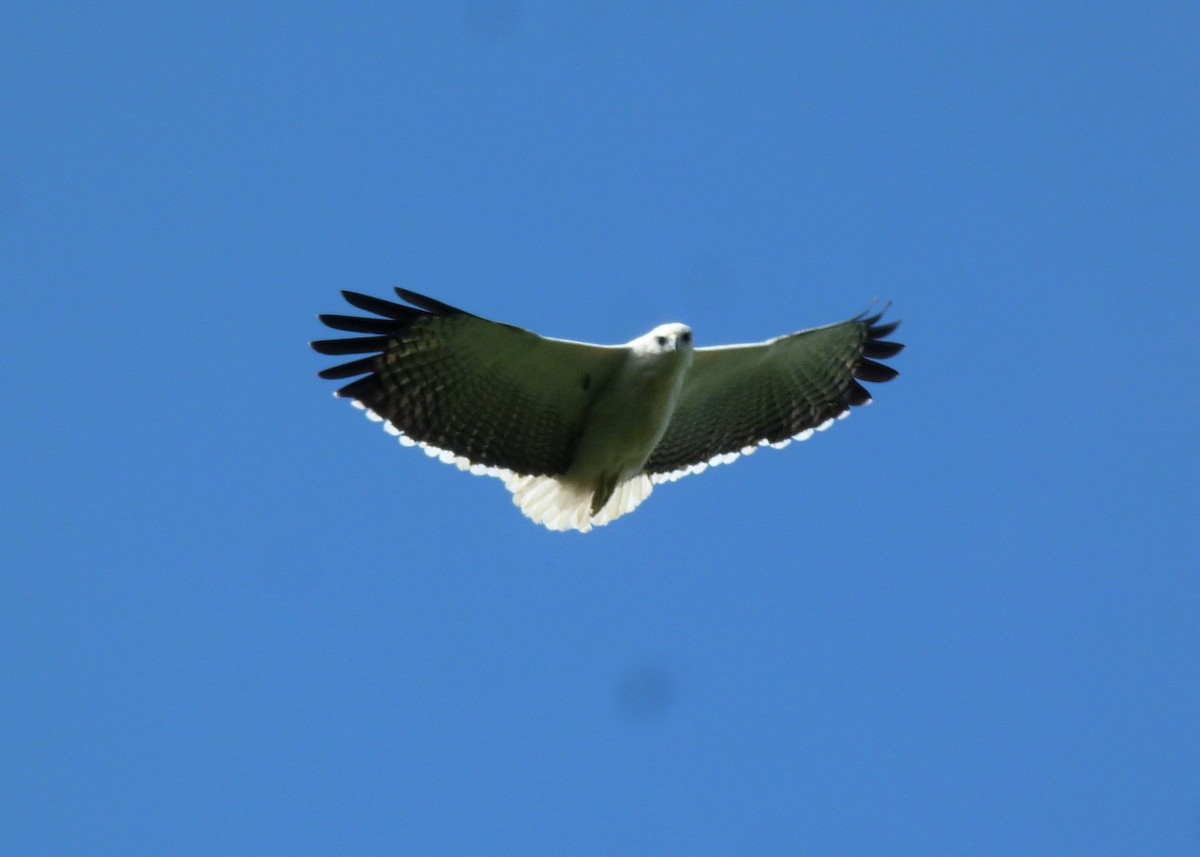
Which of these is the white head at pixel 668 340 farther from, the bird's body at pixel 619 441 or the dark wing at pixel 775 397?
the dark wing at pixel 775 397

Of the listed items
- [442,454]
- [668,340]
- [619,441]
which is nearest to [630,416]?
[619,441]

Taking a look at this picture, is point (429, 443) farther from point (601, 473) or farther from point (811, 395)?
point (811, 395)

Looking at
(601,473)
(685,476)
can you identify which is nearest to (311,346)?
(601,473)

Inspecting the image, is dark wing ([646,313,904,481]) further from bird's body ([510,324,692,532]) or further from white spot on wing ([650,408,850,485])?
bird's body ([510,324,692,532])

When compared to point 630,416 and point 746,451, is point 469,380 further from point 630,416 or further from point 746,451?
point 746,451

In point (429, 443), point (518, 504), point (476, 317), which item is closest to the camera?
point (476, 317)

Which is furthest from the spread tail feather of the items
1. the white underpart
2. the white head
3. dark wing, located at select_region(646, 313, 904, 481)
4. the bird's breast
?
the white head

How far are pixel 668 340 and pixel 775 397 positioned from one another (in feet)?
5.87

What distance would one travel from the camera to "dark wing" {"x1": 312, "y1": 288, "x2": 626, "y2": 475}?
9883 mm

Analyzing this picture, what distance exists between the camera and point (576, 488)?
1105 centimetres

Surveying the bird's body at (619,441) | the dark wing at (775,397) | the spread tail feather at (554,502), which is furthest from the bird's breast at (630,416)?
the dark wing at (775,397)

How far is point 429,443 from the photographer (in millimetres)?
10398

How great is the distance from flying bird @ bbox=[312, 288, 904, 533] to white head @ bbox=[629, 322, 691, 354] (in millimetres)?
10

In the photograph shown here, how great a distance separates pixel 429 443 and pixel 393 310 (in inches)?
44.3
